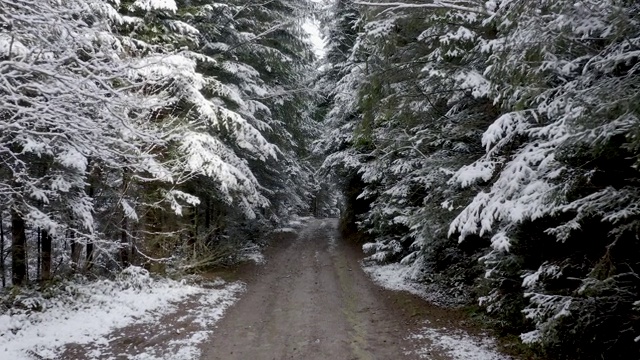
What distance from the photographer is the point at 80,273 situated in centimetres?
1001

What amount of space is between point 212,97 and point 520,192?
1047 cm

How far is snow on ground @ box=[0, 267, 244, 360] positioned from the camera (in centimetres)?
668

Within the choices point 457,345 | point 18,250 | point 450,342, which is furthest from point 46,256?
point 457,345

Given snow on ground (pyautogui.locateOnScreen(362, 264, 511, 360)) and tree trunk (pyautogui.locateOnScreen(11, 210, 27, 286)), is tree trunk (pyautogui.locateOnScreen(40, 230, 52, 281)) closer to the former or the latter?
tree trunk (pyautogui.locateOnScreen(11, 210, 27, 286))

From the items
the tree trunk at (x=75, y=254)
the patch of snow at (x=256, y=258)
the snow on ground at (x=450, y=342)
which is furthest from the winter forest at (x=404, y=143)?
the patch of snow at (x=256, y=258)

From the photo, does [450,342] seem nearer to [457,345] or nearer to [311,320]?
[457,345]

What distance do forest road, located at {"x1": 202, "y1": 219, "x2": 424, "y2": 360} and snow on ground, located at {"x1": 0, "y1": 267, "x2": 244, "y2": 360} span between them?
1.92ft

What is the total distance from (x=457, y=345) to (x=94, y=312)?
6711 millimetres

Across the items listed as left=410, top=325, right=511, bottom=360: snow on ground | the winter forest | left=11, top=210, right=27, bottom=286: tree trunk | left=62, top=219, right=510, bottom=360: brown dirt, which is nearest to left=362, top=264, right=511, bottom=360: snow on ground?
left=410, top=325, right=511, bottom=360: snow on ground

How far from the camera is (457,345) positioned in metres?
7.05

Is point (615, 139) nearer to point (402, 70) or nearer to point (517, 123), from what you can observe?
point (517, 123)

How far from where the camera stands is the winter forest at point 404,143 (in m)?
4.61

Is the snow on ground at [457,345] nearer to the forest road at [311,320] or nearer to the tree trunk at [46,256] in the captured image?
the forest road at [311,320]

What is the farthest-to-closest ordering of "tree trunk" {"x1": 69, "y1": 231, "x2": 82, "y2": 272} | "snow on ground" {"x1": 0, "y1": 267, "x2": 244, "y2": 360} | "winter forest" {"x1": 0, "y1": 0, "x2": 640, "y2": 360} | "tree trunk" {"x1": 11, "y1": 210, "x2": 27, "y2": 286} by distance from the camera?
"tree trunk" {"x1": 69, "y1": 231, "x2": 82, "y2": 272} < "tree trunk" {"x1": 11, "y1": 210, "x2": 27, "y2": 286} < "snow on ground" {"x1": 0, "y1": 267, "x2": 244, "y2": 360} < "winter forest" {"x1": 0, "y1": 0, "x2": 640, "y2": 360}
